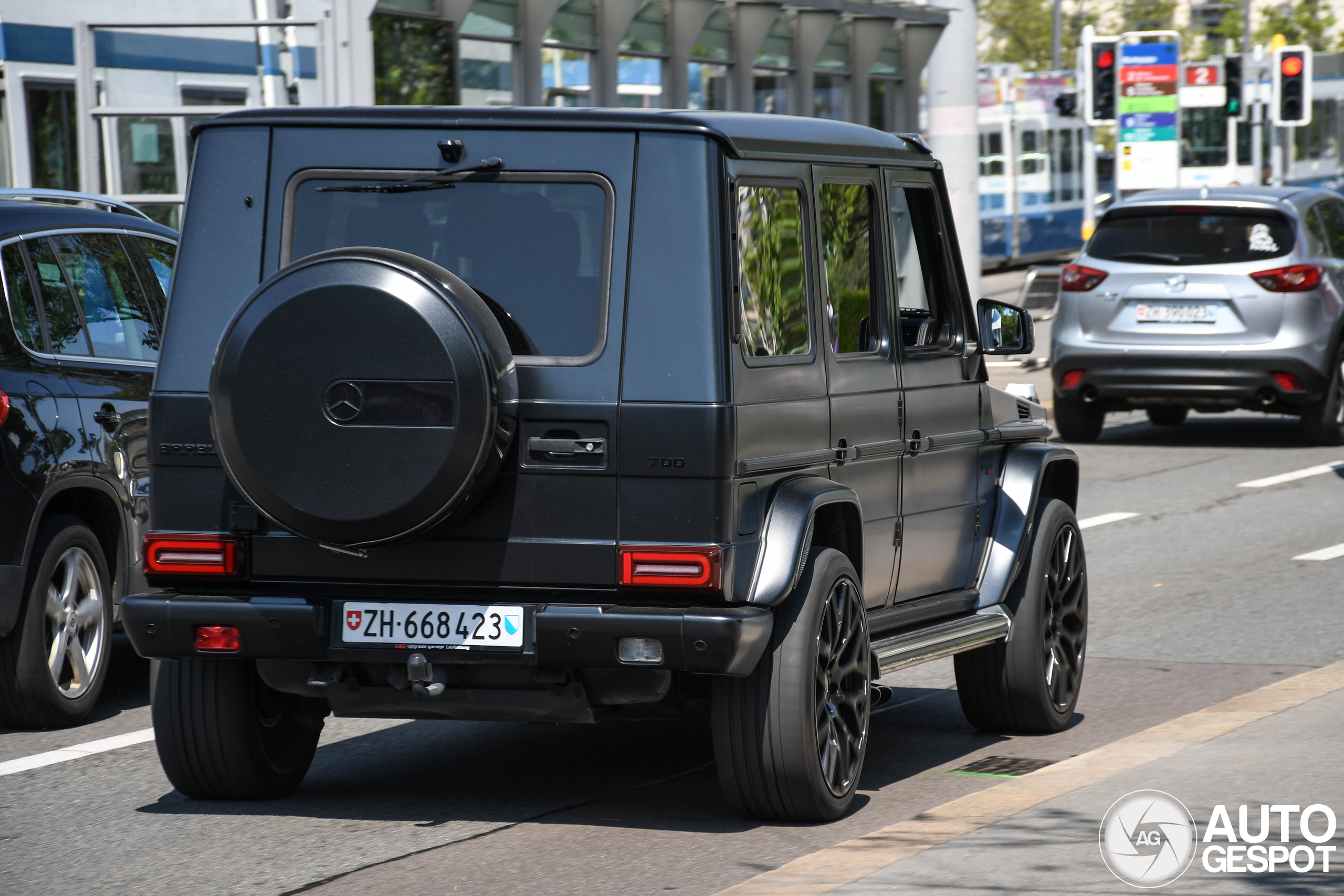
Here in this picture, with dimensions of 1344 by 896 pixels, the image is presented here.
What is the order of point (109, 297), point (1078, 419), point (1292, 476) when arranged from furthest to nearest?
point (1078, 419) → point (1292, 476) → point (109, 297)

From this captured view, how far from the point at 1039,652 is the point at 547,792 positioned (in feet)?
5.83

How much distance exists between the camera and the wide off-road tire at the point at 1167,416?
60.4 feet

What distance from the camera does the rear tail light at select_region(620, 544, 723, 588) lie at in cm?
533

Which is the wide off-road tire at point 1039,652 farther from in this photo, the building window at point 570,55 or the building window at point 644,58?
the building window at point 644,58

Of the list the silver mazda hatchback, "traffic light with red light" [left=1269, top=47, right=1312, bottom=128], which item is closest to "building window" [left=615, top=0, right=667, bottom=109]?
the silver mazda hatchback

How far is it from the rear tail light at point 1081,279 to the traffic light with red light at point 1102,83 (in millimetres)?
9180

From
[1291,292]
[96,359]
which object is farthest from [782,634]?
[1291,292]

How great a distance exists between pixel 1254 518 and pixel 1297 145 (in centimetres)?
3614

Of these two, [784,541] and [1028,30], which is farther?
[1028,30]

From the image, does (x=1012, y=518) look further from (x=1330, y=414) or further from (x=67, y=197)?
(x=1330, y=414)

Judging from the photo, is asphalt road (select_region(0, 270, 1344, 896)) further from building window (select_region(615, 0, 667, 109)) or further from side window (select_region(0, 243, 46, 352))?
building window (select_region(615, 0, 667, 109))

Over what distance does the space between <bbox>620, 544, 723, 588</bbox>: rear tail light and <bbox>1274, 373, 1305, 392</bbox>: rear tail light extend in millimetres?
11417

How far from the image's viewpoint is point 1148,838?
17.2 feet

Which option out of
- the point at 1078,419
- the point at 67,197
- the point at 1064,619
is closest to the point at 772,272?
the point at 1064,619
